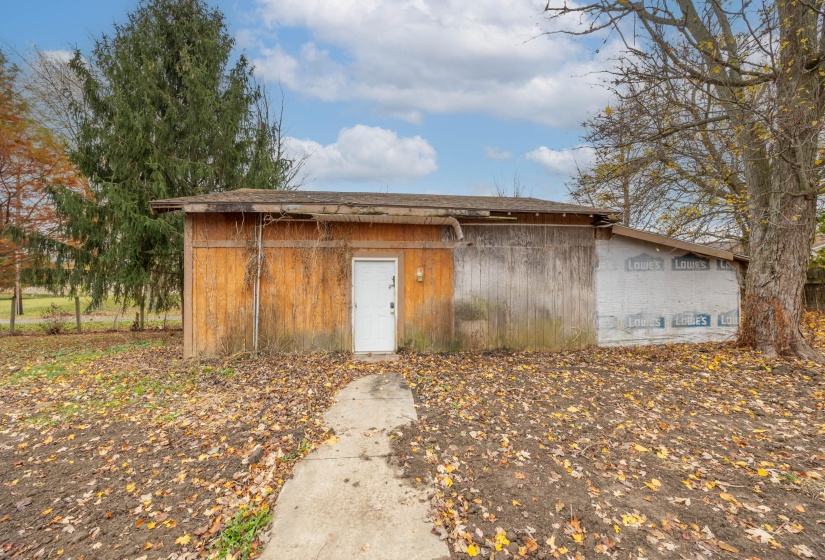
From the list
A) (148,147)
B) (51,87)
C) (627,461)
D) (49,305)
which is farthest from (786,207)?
(49,305)

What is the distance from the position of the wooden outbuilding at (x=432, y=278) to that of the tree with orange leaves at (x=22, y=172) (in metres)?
7.66

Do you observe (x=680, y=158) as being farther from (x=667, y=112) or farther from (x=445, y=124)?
(x=445, y=124)

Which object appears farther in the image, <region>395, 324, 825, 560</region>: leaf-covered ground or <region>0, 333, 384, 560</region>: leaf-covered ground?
<region>0, 333, 384, 560</region>: leaf-covered ground

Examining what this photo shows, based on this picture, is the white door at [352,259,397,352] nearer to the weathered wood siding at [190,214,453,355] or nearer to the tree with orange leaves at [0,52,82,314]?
the weathered wood siding at [190,214,453,355]

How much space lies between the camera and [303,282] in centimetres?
760

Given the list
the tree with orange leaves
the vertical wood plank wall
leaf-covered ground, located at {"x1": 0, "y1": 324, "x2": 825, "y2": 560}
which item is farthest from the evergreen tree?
leaf-covered ground, located at {"x1": 0, "y1": 324, "x2": 825, "y2": 560}

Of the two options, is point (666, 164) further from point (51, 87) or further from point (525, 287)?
point (51, 87)

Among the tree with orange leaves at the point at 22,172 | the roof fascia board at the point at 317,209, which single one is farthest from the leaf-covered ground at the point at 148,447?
the tree with orange leaves at the point at 22,172

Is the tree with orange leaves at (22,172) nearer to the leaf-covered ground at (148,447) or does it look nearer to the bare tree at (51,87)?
the bare tree at (51,87)

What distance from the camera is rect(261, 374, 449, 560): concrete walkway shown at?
2.46 metres

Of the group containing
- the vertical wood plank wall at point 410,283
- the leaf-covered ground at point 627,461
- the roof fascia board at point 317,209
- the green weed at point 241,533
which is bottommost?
the green weed at point 241,533

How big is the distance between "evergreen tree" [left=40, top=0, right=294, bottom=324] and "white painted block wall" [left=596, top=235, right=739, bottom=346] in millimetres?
10289

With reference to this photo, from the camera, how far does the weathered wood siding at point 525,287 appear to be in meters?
7.96

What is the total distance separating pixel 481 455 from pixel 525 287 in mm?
5063
